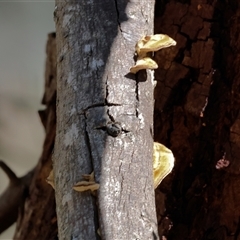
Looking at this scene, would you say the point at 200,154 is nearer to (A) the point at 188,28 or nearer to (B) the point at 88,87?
(A) the point at 188,28

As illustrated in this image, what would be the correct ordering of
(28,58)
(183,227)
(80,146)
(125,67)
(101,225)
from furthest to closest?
(28,58) < (183,227) < (125,67) < (80,146) < (101,225)

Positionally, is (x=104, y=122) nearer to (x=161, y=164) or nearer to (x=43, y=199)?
(x=161, y=164)

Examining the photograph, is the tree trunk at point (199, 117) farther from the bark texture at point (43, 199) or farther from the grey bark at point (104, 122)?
the bark texture at point (43, 199)

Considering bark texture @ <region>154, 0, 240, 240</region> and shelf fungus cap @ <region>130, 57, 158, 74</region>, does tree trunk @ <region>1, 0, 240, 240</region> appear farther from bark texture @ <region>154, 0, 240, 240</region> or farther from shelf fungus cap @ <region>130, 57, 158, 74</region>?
shelf fungus cap @ <region>130, 57, 158, 74</region>

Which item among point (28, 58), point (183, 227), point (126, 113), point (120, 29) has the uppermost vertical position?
point (120, 29)

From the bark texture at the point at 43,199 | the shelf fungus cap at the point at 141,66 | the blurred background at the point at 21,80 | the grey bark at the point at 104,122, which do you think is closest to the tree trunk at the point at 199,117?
the grey bark at the point at 104,122

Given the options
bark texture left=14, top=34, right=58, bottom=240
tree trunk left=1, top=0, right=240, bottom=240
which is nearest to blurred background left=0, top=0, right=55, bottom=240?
bark texture left=14, top=34, right=58, bottom=240

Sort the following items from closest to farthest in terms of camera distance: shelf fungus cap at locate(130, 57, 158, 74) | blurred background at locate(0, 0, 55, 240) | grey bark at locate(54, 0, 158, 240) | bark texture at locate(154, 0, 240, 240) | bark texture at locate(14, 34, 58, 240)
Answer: grey bark at locate(54, 0, 158, 240) → shelf fungus cap at locate(130, 57, 158, 74) → bark texture at locate(154, 0, 240, 240) → bark texture at locate(14, 34, 58, 240) → blurred background at locate(0, 0, 55, 240)


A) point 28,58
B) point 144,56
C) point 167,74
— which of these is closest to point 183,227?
point 167,74

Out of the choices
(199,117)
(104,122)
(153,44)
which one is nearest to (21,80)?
(199,117)
